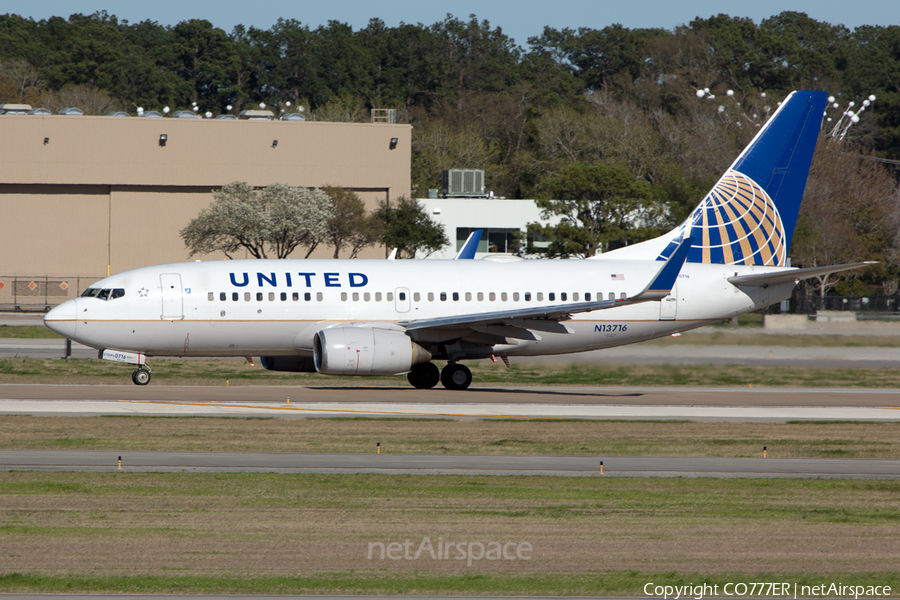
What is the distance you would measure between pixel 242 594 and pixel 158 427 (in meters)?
11.7

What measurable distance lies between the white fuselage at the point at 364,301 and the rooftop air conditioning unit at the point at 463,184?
58.5 metres

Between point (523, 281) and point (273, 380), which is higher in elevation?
point (523, 281)

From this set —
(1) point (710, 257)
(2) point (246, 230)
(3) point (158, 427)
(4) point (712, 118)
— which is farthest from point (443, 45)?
(3) point (158, 427)

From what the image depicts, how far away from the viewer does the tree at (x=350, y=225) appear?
79688 millimetres

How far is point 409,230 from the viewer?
7725cm

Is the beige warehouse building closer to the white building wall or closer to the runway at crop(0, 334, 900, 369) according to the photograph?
the white building wall

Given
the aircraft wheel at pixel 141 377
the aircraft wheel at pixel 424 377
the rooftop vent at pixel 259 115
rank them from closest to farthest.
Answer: the aircraft wheel at pixel 141 377 < the aircraft wheel at pixel 424 377 < the rooftop vent at pixel 259 115

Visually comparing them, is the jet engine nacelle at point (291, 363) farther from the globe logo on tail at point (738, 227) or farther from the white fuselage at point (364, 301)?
the globe logo on tail at point (738, 227)

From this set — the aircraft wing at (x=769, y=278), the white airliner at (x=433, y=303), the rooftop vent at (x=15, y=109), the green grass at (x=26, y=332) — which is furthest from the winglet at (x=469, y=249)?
the rooftop vent at (x=15, y=109)

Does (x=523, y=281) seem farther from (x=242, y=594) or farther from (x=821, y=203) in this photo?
(x=821, y=203)

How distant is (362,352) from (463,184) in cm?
6440

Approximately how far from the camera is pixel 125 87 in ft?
457

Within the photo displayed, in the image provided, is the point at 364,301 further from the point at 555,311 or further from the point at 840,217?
the point at 840,217

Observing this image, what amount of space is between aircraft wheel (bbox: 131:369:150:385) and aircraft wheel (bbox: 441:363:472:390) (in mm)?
8491
